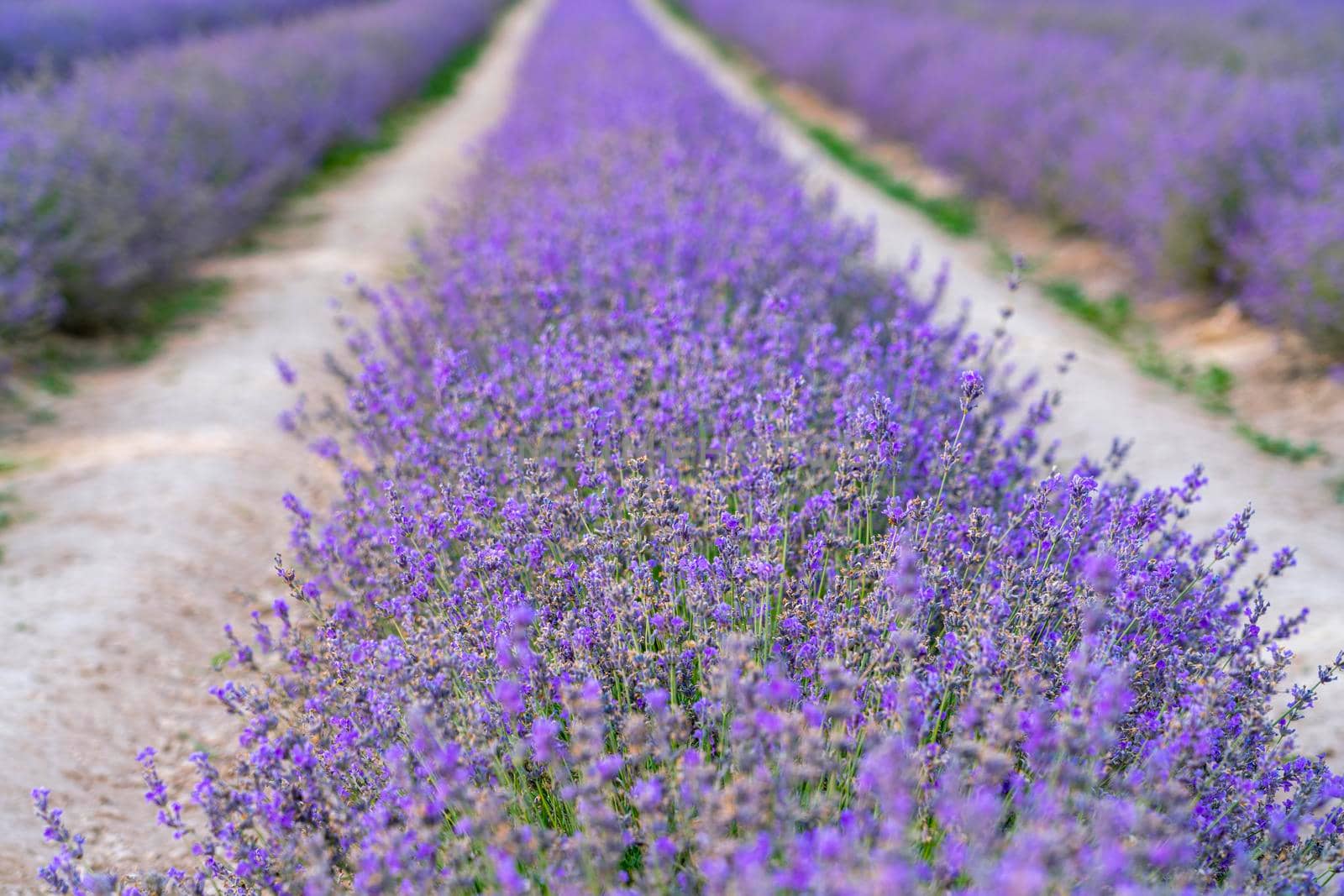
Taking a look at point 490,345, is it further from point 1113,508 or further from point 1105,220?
point 1105,220

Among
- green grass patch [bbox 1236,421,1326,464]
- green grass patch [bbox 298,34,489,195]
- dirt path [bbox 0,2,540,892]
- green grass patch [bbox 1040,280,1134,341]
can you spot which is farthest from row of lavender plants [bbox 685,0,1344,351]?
green grass patch [bbox 298,34,489,195]

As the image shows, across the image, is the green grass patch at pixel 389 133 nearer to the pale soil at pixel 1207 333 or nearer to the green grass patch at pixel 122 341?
the green grass patch at pixel 122 341

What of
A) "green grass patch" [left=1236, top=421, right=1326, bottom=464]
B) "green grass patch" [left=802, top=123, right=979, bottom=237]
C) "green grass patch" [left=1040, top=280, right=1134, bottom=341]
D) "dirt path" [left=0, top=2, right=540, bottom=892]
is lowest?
"dirt path" [left=0, top=2, right=540, bottom=892]

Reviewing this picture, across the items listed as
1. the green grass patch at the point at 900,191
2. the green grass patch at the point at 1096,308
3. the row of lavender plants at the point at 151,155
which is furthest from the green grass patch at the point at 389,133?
the green grass patch at the point at 1096,308

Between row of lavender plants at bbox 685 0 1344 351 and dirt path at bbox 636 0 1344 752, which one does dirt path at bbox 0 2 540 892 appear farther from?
row of lavender plants at bbox 685 0 1344 351

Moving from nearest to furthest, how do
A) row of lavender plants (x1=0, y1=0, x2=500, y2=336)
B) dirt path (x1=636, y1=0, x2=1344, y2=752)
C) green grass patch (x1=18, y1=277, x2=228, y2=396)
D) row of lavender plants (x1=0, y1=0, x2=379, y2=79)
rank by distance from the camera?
1. dirt path (x1=636, y1=0, x2=1344, y2=752)
2. green grass patch (x1=18, y1=277, x2=228, y2=396)
3. row of lavender plants (x1=0, y1=0, x2=500, y2=336)
4. row of lavender plants (x1=0, y1=0, x2=379, y2=79)

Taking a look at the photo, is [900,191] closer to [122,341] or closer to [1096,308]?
[1096,308]

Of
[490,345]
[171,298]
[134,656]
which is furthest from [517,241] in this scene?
[171,298]
